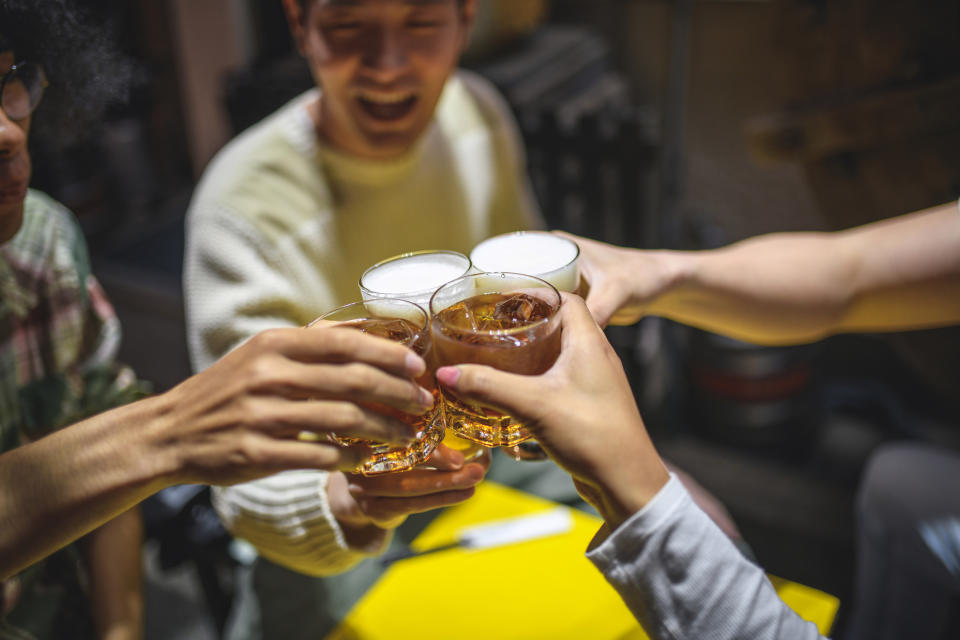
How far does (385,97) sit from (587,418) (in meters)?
1.08

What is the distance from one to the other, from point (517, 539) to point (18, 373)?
1.12 m

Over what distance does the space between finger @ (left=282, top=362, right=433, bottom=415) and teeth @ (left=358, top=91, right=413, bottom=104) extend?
1008 mm

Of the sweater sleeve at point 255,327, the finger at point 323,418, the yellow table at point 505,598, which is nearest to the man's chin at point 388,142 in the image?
the sweater sleeve at point 255,327

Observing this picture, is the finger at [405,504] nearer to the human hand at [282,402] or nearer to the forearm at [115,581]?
the human hand at [282,402]

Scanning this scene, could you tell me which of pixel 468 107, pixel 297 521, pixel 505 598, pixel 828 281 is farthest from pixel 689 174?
pixel 297 521

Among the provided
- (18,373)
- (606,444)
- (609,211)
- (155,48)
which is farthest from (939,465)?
(155,48)

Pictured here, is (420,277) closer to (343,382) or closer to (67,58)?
(343,382)

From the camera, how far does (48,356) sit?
1.50 m

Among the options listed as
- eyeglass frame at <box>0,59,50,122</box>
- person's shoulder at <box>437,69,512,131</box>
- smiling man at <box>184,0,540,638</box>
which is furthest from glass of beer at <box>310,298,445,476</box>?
person's shoulder at <box>437,69,512,131</box>

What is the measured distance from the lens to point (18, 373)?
143 centimetres

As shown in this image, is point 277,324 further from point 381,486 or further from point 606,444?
point 606,444

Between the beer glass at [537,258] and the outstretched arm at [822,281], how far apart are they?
0.88ft

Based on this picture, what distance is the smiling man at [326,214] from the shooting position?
1.49 metres

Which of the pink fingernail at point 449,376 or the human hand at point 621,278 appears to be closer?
the pink fingernail at point 449,376
